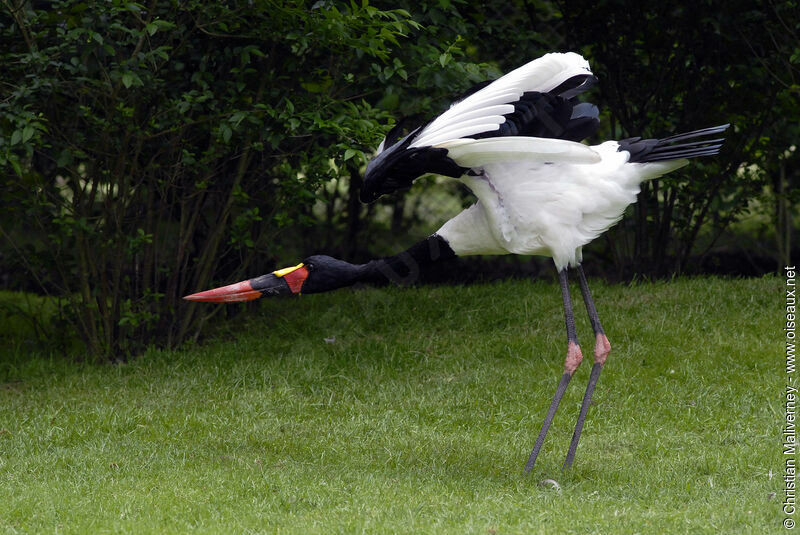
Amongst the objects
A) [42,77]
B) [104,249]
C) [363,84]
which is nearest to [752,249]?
[363,84]

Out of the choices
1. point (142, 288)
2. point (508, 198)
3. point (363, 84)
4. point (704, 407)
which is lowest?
point (704, 407)

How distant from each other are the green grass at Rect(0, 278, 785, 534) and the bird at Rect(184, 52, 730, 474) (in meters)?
0.61

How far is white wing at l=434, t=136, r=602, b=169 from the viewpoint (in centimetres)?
427

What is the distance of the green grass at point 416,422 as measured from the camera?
4074 mm

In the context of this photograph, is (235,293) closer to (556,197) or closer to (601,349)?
(556,197)

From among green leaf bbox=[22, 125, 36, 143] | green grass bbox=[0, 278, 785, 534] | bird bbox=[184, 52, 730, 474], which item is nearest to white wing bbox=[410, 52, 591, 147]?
bird bbox=[184, 52, 730, 474]

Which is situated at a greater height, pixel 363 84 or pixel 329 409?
pixel 363 84

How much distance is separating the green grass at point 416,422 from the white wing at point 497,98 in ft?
4.92

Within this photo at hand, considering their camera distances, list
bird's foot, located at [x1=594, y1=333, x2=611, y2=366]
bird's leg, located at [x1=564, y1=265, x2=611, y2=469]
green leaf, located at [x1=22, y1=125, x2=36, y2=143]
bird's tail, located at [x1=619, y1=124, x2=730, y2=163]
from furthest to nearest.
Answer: green leaf, located at [x1=22, y1=125, x2=36, y2=143]
bird's foot, located at [x1=594, y1=333, x2=611, y2=366]
bird's leg, located at [x1=564, y1=265, x2=611, y2=469]
bird's tail, located at [x1=619, y1=124, x2=730, y2=163]

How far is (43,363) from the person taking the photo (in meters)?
6.70

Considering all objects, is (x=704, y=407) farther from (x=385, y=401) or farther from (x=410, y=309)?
(x=410, y=309)

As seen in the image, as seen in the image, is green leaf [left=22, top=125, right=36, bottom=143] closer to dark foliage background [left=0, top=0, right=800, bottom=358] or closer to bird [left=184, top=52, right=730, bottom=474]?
dark foliage background [left=0, top=0, right=800, bottom=358]

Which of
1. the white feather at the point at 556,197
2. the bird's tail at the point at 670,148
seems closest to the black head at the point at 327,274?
the white feather at the point at 556,197

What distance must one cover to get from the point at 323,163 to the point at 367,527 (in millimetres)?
2991
